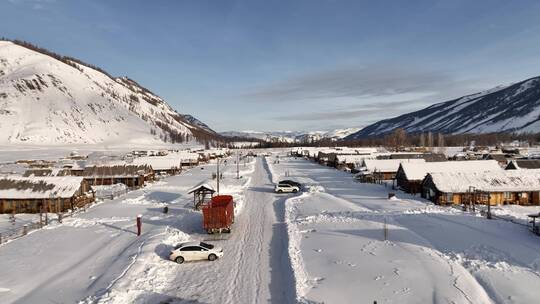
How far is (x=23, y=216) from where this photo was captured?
134 feet

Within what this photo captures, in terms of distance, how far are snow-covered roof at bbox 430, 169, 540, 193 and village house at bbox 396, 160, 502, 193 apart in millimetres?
6481

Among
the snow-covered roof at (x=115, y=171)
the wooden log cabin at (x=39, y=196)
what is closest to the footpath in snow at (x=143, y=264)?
the wooden log cabin at (x=39, y=196)

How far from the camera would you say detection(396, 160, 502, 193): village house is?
5262 centimetres

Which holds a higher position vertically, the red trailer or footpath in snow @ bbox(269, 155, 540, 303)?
the red trailer

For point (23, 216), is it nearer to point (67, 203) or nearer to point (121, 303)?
point (67, 203)

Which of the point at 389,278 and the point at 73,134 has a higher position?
the point at 73,134

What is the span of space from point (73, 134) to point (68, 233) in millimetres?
177775

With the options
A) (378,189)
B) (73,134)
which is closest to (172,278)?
(378,189)

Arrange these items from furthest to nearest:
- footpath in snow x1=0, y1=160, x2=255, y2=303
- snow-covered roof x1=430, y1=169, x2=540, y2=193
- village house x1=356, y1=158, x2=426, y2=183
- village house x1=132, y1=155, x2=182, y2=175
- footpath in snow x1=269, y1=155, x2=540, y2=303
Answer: village house x1=132, y1=155, x2=182, y2=175
village house x1=356, y1=158, x2=426, y2=183
snow-covered roof x1=430, y1=169, x2=540, y2=193
footpath in snow x1=0, y1=160, x2=255, y2=303
footpath in snow x1=269, y1=155, x2=540, y2=303

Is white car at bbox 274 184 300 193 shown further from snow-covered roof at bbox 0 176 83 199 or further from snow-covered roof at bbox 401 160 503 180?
snow-covered roof at bbox 0 176 83 199

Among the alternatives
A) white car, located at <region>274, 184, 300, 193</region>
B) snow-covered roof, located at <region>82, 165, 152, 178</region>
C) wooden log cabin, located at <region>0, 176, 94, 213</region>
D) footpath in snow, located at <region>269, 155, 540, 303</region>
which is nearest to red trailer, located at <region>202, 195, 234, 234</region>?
footpath in snow, located at <region>269, 155, 540, 303</region>

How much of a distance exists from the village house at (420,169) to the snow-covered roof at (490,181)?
21.3 feet

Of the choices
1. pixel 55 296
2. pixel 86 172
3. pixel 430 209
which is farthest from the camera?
pixel 86 172

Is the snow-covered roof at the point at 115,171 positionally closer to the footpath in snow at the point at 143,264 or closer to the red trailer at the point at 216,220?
the footpath in snow at the point at 143,264
